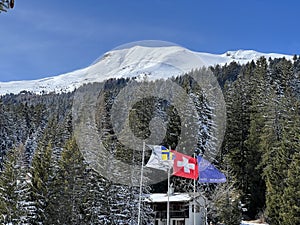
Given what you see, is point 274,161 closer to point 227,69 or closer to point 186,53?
point 186,53

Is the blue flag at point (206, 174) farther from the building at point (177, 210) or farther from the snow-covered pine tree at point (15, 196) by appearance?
the building at point (177, 210)

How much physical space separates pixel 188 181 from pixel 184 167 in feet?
51.6

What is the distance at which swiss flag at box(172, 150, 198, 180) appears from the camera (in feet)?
66.3

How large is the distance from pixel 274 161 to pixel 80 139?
612 inches

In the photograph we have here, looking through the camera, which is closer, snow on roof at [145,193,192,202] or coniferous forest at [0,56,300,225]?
coniferous forest at [0,56,300,225]

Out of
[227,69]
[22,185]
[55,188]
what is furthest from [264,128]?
[227,69]

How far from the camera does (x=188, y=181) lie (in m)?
35.6

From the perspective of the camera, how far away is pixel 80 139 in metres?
29.5

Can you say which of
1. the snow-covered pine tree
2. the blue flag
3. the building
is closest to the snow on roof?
the building

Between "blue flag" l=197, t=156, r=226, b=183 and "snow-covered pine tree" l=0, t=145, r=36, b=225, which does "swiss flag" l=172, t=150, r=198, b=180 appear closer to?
"blue flag" l=197, t=156, r=226, b=183

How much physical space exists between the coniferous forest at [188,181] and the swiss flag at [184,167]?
722 centimetres

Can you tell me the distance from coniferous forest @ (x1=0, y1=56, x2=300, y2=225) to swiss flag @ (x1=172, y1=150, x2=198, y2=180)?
722cm

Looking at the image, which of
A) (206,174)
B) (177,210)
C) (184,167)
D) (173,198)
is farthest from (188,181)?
(184,167)

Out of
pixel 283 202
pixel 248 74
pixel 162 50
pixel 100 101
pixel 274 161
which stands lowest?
pixel 283 202
